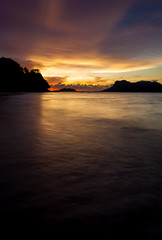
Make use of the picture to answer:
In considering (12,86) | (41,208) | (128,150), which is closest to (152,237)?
(41,208)

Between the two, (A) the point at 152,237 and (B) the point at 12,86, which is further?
(B) the point at 12,86

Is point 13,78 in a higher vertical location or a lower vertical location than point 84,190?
higher

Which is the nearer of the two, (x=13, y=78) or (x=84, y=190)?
(x=84, y=190)

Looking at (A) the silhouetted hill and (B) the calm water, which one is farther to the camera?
(A) the silhouetted hill

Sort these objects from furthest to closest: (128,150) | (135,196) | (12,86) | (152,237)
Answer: (12,86) < (128,150) < (135,196) < (152,237)

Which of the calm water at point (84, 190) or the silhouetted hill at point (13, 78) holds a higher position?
the silhouetted hill at point (13, 78)

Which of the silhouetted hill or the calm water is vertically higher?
the silhouetted hill

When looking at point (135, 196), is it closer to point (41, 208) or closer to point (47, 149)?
point (41, 208)

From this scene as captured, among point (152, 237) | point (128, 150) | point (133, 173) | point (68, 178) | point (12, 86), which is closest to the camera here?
point (152, 237)

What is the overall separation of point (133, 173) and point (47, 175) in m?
1.70

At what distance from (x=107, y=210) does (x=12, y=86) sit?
130102mm

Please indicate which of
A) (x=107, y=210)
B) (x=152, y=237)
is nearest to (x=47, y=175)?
(x=107, y=210)

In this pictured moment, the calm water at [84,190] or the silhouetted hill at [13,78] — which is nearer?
the calm water at [84,190]

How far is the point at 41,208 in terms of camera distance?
225 cm
